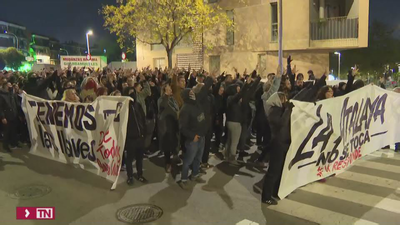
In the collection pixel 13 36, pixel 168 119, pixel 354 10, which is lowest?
pixel 168 119

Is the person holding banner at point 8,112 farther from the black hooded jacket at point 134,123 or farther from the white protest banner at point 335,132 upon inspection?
the white protest banner at point 335,132

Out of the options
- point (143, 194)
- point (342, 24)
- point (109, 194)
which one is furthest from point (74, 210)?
point (342, 24)

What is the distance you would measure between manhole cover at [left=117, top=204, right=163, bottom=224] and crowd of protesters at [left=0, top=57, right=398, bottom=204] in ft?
3.16

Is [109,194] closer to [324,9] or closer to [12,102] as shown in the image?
[12,102]

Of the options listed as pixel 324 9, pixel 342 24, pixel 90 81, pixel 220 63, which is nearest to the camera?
pixel 90 81

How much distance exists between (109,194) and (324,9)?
20.6 metres

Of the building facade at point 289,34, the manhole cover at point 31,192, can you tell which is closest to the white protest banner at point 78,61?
the building facade at point 289,34

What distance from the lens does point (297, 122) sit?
5297 mm

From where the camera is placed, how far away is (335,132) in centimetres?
606

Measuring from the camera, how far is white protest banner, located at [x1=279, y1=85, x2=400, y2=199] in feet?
17.6

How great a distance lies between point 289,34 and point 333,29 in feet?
8.54

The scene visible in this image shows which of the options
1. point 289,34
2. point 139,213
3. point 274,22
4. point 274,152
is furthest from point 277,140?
point 274,22

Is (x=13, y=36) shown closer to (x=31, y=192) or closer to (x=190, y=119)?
(x=31, y=192)

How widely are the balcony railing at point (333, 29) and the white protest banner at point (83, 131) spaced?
1757 centimetres
